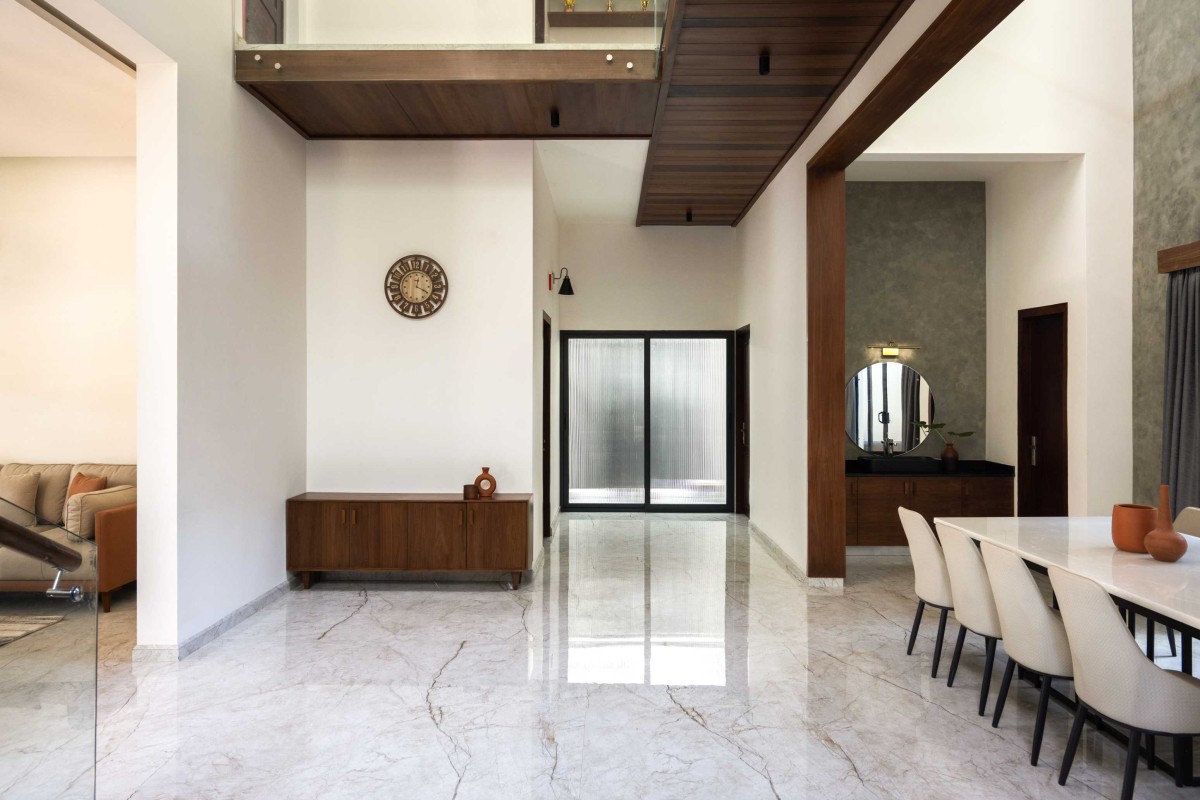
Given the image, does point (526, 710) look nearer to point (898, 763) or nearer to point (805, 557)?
point (898, 763)

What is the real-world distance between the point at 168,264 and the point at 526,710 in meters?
2.86

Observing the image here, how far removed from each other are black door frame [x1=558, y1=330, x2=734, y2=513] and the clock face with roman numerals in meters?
3.02

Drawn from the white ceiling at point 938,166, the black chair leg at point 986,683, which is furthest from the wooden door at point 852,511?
the black chair leg at point 986,683

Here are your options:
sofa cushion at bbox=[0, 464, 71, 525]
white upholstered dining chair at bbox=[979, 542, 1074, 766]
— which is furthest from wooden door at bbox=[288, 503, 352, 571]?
white upholstered dining chair at bbox=[979, 542, 1074, 766]

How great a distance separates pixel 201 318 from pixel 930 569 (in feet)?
13.3

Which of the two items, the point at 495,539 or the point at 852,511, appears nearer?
the point at 495,539

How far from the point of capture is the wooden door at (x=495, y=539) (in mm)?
5184

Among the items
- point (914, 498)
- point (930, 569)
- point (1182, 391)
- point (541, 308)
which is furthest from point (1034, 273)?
point (541, 308)

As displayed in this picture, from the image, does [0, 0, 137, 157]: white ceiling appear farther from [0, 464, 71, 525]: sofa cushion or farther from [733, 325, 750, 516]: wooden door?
[733, 325, 750, 516]: wooden door

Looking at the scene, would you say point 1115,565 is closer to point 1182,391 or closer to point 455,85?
point 1182,391

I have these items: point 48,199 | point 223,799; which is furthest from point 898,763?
point 48,199

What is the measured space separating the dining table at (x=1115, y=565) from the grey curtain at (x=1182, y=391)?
104 centimetres

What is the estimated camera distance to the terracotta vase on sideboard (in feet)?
9.76

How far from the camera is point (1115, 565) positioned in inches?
116
